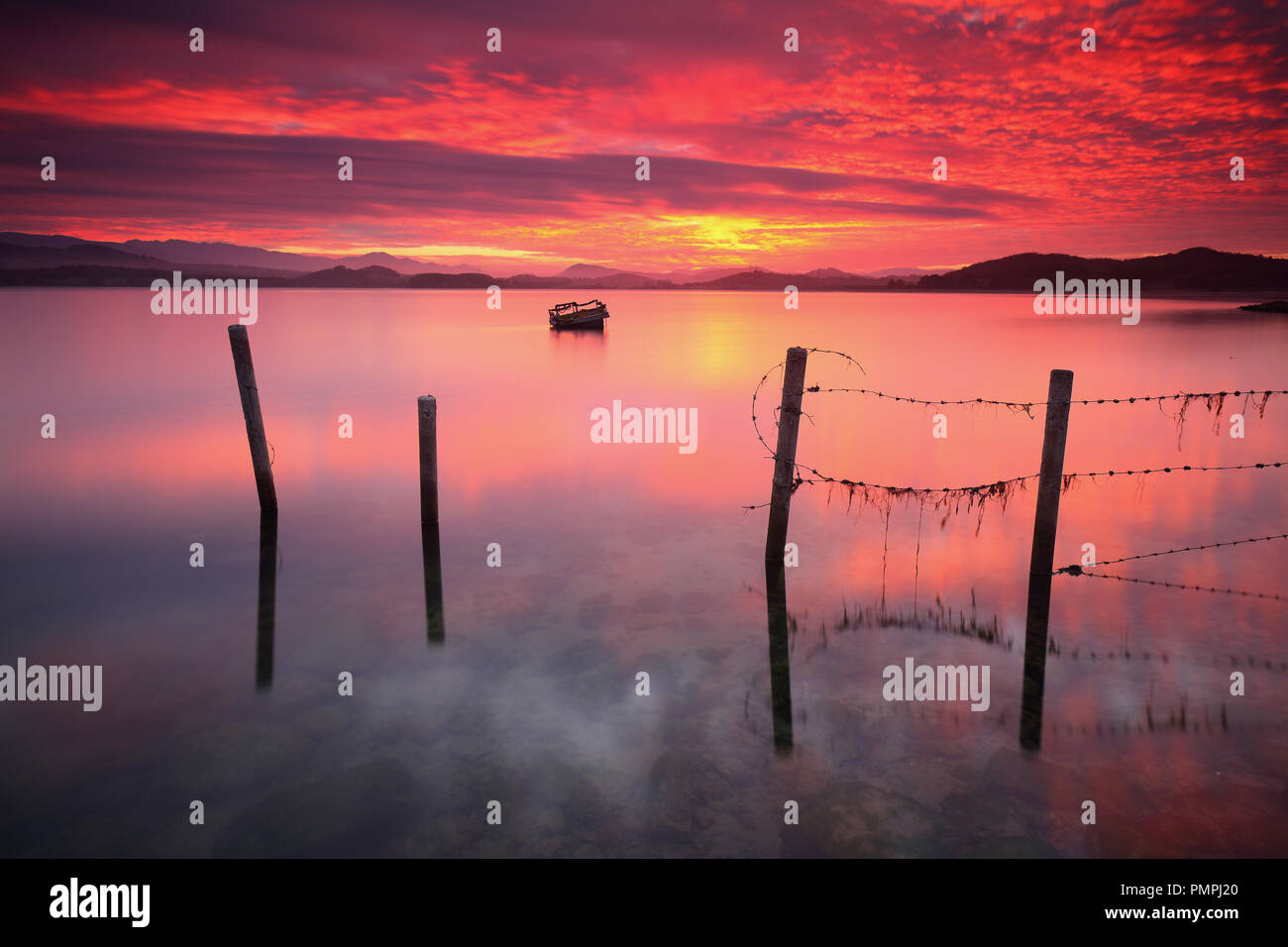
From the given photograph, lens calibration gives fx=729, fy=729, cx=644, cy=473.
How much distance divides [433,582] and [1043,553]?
10.6 meters

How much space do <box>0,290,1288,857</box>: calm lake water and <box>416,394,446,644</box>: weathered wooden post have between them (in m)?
0.27

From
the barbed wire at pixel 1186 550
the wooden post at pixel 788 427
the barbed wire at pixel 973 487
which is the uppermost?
the wooden post at pixel 788 427

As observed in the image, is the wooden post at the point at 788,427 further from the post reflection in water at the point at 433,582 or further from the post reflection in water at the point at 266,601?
the post reflection in water at the point at 266,601

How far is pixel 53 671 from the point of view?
396 inches

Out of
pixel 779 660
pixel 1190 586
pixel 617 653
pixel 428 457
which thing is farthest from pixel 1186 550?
pixel 428 457

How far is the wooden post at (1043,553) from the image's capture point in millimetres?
9281

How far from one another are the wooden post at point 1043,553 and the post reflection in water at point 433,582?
27.1 feet

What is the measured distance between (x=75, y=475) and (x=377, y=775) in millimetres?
19319

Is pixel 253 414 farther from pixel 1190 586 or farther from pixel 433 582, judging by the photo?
pixel 1190 586

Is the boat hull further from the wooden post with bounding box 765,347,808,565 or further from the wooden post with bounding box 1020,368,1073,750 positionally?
the wooden post with bounding box 1020,368,1073,750

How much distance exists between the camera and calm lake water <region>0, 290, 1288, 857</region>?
708 cm

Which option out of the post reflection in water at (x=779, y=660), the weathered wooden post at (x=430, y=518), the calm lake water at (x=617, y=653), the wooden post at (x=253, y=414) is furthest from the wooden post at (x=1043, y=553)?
the wooden post at (x=253, y=414)
